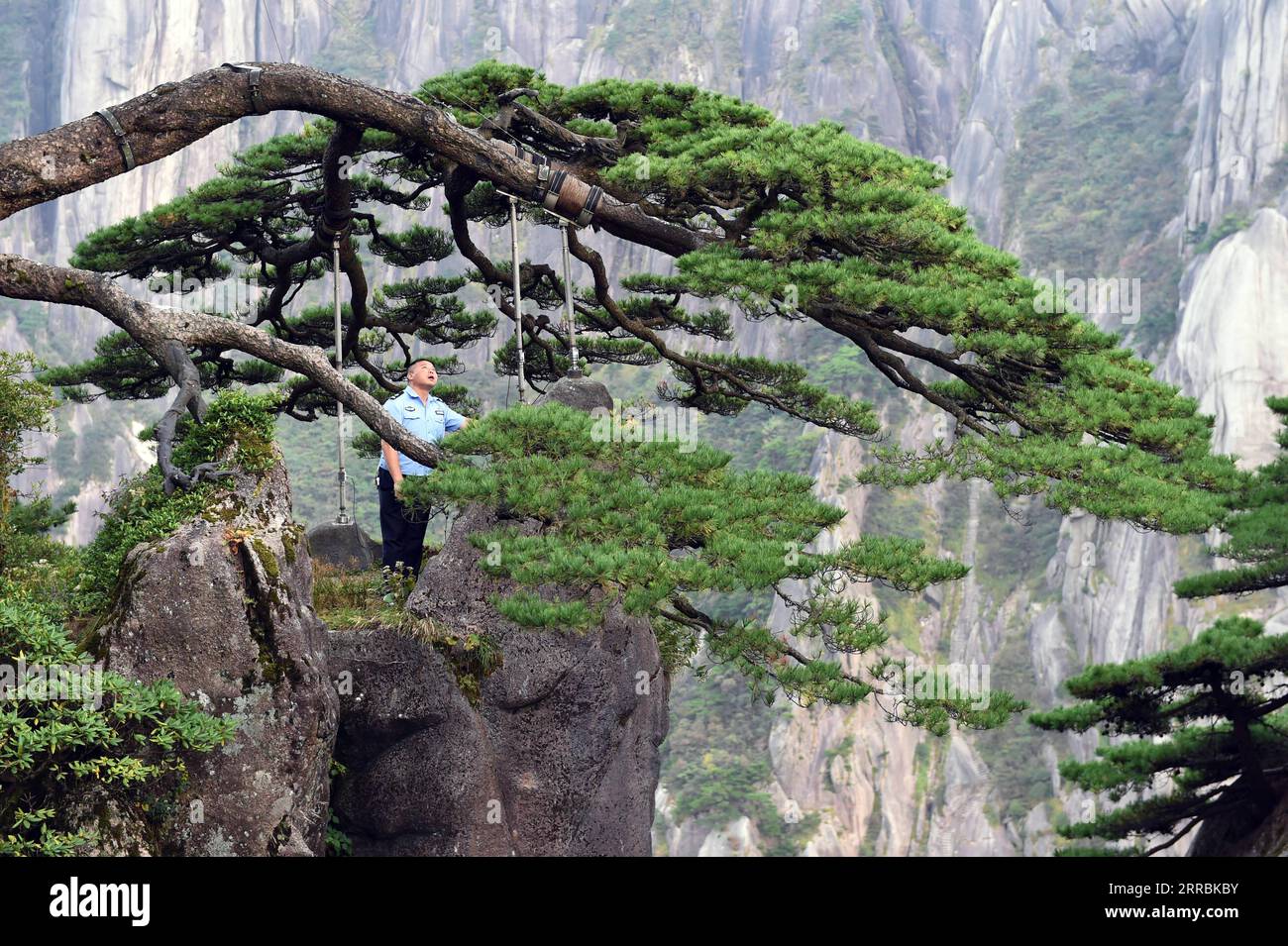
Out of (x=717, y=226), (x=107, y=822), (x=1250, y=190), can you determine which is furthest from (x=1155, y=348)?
(x=107, y=822)

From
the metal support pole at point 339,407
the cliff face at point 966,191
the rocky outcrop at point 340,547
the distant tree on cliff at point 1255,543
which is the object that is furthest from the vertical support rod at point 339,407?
the cliff face at point 966,191

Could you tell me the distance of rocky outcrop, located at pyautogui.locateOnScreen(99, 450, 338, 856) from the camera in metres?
8.57

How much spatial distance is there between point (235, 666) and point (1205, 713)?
21.6 ft

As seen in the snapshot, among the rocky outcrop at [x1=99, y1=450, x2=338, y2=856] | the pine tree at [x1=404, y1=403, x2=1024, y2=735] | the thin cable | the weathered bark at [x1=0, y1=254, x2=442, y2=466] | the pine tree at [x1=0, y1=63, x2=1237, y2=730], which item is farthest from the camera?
the thin cable

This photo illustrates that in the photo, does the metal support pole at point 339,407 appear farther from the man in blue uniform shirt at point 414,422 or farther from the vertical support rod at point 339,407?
the man in blue uniform shirt at point 414,422

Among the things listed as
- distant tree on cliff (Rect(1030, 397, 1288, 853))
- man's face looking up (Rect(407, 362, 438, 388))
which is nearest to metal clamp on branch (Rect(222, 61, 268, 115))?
man's face looking up (Rect(407, 362, 438, 388))

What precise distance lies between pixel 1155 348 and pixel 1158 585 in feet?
57.7

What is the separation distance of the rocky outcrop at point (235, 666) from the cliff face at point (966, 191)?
33.5 meters

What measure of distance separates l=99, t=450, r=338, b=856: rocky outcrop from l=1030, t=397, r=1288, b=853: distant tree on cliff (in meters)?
4.91

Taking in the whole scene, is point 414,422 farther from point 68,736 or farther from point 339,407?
point 68,736

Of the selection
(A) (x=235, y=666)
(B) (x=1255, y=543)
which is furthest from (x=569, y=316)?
(B) (x=1255, y=543)

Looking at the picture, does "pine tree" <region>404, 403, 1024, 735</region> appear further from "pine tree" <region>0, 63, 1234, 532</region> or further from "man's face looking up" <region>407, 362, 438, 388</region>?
"man's face looking up" <region>407, 362, 438, 388</region>

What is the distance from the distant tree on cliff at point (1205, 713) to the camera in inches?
391

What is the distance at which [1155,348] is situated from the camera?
7188cm
